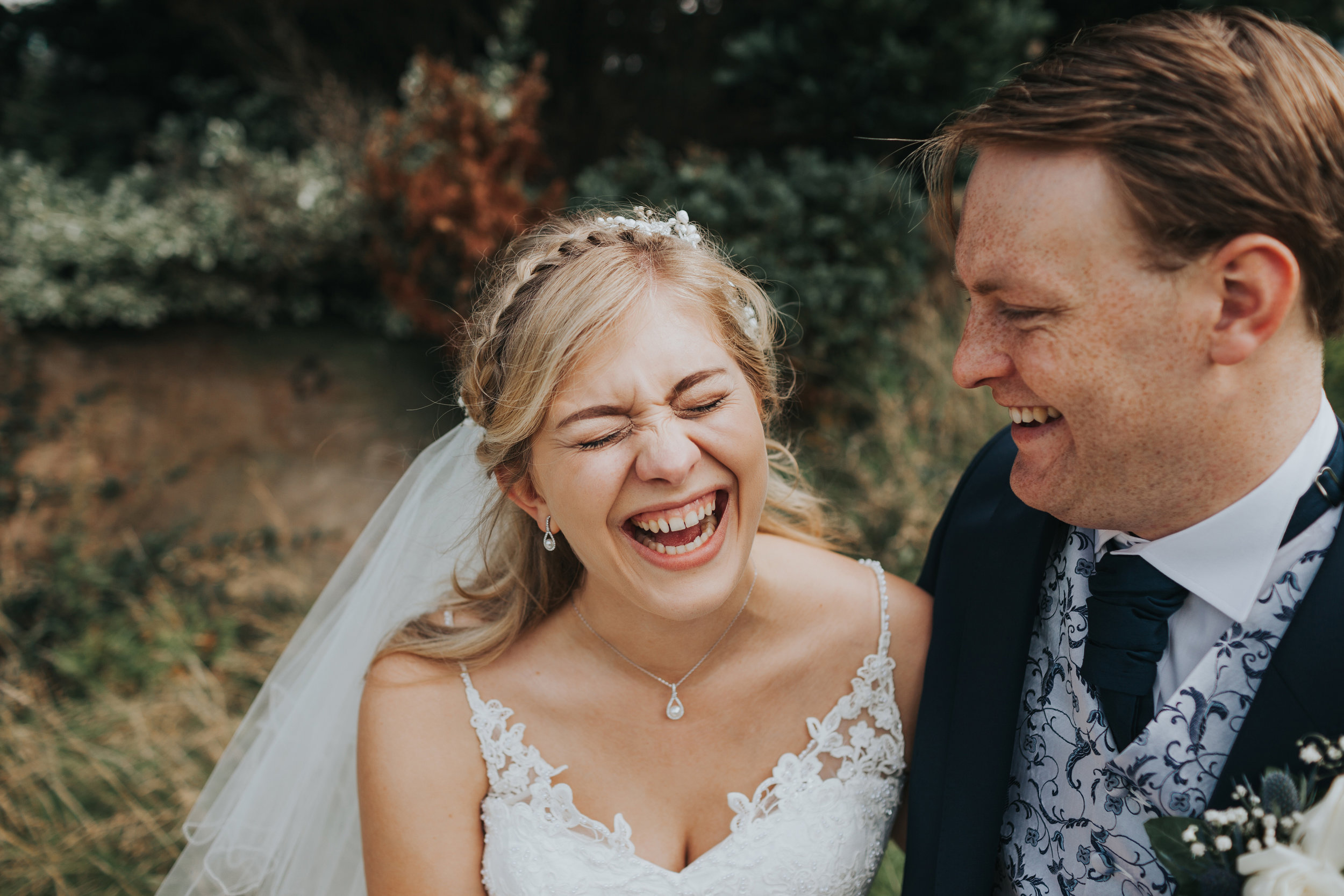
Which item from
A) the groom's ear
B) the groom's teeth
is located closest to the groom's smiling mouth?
the groom's teeth

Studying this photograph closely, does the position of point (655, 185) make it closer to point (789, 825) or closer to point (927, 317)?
point (927, 317)

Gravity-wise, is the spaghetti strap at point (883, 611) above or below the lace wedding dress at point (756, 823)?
above

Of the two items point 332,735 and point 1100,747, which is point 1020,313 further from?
point 332,735

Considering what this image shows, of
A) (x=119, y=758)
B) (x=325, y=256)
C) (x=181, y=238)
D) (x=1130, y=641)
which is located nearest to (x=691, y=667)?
(x=1130, y=641)

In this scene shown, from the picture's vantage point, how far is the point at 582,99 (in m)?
6.46

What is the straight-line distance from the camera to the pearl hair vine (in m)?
2.02

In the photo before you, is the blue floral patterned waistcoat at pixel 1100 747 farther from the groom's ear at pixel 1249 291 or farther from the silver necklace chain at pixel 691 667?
the silver necklace chain at pixel 691 667

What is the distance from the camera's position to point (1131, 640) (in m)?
1.50

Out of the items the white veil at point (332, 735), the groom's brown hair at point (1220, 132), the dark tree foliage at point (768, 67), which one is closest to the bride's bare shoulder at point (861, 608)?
the white veil at point (332, 735)

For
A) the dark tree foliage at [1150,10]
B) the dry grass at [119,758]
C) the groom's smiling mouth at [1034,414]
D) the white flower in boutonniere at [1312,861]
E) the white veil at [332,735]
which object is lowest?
the dry grass at [119,758]

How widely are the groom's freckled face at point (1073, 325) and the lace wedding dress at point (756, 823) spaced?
0.79 meters

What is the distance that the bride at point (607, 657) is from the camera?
179cm

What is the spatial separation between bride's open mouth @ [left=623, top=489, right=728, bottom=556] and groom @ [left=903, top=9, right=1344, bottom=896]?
593 millimetres

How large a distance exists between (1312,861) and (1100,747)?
1.59ft
